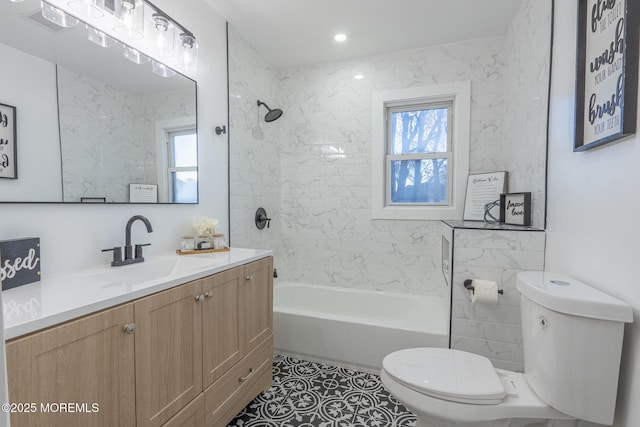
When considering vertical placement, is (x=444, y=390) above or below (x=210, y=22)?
below

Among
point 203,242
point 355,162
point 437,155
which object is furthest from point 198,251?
point 437,155

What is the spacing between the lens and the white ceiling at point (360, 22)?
2.03 meters

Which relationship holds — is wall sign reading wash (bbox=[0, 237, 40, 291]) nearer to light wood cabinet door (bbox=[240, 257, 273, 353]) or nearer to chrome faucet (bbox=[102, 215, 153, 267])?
chrome faucet (bbox=[102, 215, 153, 267])

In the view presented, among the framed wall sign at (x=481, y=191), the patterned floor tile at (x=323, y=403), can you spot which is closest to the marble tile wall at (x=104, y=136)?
the patterned floor tile at (x=323, y=403)

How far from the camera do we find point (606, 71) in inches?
41.8

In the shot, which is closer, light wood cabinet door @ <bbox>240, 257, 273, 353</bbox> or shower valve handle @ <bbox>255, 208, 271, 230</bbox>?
light wood cabinet door @ <bbox>240, 257, 273, 353</bbox>

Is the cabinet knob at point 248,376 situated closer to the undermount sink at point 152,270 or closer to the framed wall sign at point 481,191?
the undermount sink at point 152,270

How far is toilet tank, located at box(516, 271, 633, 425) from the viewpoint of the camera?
933 millimetres

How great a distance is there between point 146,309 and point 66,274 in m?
0.51

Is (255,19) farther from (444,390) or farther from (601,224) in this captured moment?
(444,390)

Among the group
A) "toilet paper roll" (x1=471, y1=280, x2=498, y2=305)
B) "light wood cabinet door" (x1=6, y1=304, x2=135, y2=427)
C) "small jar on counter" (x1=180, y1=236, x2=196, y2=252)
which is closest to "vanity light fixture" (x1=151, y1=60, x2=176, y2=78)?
"small jar on counter" (x1=180, y1=236, x2=196, y2=252)

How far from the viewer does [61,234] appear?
4.07 feet

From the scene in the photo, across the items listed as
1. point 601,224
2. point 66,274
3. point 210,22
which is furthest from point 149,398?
point 210,22

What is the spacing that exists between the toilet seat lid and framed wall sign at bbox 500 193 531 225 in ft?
3.36
